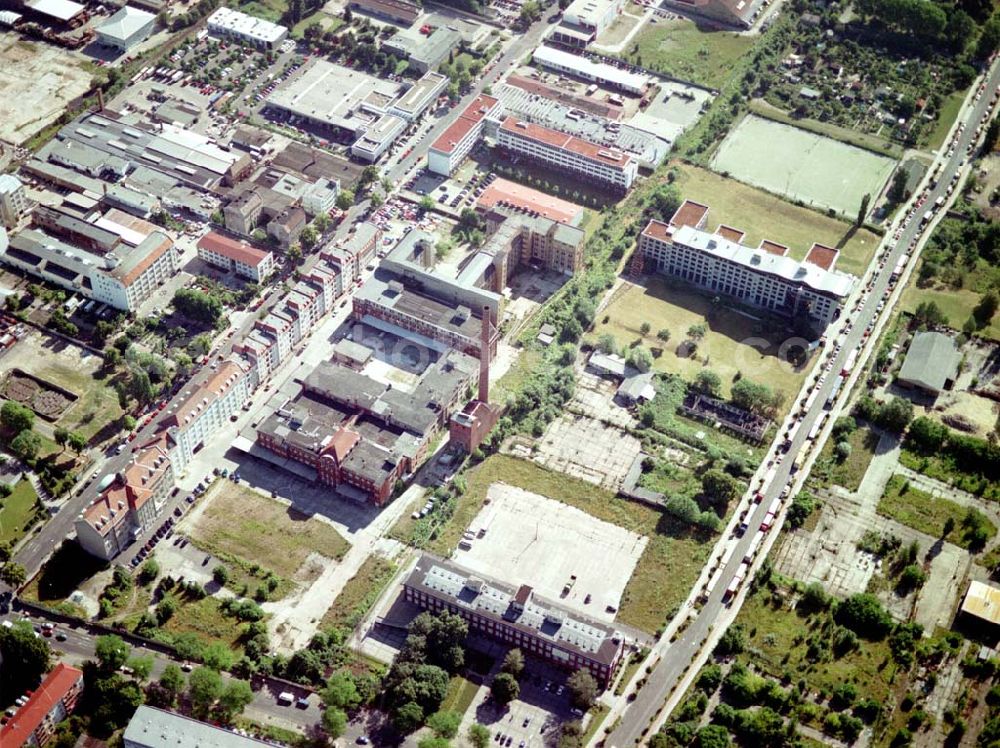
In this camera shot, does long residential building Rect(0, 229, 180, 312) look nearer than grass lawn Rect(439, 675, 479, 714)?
No

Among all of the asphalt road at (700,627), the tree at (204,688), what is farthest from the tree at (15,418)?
the asphalt road at (700,627)

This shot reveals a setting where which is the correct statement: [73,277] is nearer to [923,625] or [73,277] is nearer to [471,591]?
[471,591]

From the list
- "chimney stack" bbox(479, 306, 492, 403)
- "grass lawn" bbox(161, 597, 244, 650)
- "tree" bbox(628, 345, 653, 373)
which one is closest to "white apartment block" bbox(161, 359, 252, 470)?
"grass lawn" bbox(161, 597, 244, 650)

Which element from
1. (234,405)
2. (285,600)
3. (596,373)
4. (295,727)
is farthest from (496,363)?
(295,727)

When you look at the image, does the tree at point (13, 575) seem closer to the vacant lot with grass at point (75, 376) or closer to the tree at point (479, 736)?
the vacant lot with grass at point (75, 376)

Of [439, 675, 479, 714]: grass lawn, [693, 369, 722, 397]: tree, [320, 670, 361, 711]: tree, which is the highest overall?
[693, 369, 722, 397]: tree

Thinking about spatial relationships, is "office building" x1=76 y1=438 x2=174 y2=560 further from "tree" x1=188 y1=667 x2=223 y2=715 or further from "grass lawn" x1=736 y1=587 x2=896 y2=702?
"grass lawn" x1=736 y1=587 x2=896 y2=702
